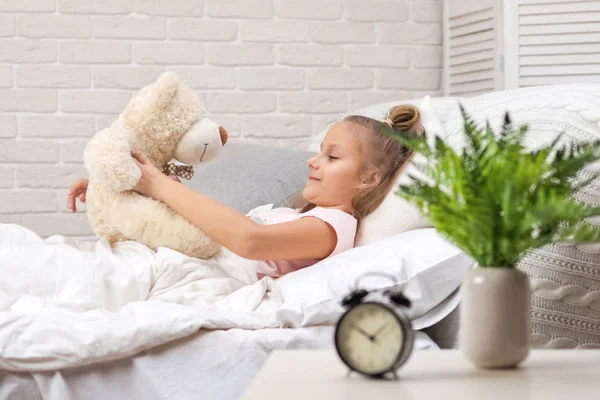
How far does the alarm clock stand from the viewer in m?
0.82

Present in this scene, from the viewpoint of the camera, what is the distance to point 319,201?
68.5 inches

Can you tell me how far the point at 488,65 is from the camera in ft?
9.03

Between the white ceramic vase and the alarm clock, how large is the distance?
0.23 ft

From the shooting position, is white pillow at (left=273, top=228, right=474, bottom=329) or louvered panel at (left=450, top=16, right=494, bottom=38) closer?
white pillow at (left=273, top=228, right=474, bottom=329)

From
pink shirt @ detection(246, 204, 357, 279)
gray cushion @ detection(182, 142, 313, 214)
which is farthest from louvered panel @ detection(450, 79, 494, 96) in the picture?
pink shirt @ detection(246, 204, 357, 279)

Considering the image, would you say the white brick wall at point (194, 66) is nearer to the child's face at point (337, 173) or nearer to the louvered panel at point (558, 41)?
the louvered panel at point (558, 41)

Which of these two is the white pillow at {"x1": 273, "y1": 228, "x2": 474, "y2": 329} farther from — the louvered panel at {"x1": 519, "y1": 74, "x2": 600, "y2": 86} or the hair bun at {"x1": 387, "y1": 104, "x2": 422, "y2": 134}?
the louvered panel at {"x1": 519, "y1": 74, "x2": 600, "y2": 86}

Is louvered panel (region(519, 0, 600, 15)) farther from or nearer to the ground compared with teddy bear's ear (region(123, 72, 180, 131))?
farther from the ground

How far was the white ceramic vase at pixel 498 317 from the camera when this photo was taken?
83cm

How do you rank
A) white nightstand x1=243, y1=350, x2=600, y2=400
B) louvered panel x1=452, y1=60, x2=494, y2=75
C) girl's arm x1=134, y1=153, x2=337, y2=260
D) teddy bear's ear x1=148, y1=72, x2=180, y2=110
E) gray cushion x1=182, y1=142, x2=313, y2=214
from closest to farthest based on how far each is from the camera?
white nightstand x1=243, y1=350, x2=600, y2=400 < girl's arm x1=134, y1=153, x2=337, y2=260 < teddy bear's ear x1=148, y1=72, x2=180, y2=110 < gray cushion x1=182, y1=142, x2=313, y2=214 < louvered panel x1=452, y1=60, x2=494, y2=75

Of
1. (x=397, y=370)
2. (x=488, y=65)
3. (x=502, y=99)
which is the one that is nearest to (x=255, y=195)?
(x=502, y=99)

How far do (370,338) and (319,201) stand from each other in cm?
92

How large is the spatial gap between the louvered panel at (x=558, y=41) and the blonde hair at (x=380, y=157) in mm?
1021

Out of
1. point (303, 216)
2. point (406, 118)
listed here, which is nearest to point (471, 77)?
point (406, 118)
